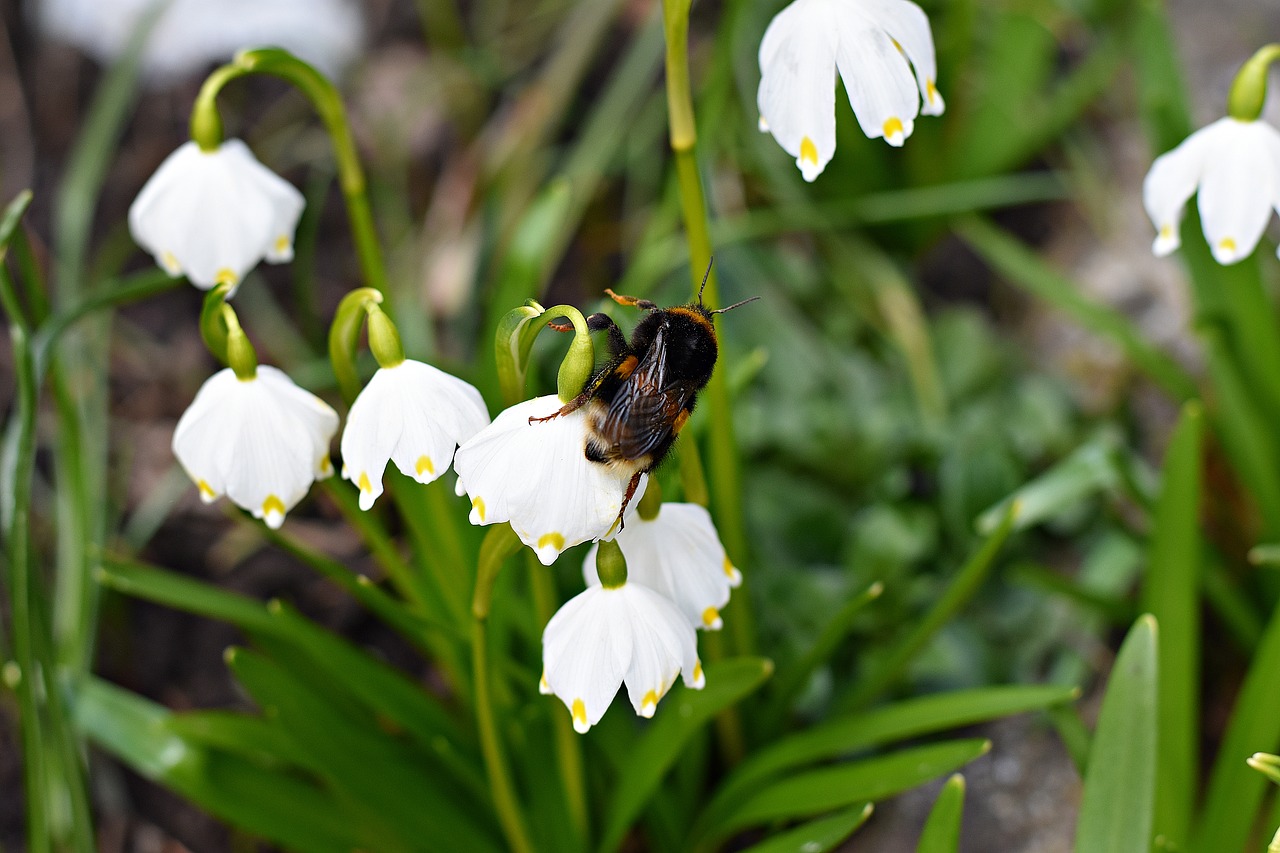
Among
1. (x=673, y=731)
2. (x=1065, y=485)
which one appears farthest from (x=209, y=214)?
(x=1065, y=485)

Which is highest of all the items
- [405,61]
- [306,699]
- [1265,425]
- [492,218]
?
[405,61]

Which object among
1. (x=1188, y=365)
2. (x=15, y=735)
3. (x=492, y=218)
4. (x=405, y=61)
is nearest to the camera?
(x=15, y=735)

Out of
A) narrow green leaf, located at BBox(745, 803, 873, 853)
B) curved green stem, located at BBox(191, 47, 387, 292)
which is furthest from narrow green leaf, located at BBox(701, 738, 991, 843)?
curved green stem, located at BBox(191, 47, 387, 292)

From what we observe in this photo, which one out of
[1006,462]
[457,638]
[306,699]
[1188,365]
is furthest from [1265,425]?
[306,699]

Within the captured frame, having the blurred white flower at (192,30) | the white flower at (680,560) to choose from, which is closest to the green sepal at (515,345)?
the white flower at (680,560)

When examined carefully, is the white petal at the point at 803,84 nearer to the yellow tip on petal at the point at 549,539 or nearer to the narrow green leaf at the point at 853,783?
the yellow tip on petal at the point at 549,539

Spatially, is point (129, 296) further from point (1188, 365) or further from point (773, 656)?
point (1188, 365)

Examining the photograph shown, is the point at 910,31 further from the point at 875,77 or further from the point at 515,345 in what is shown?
the point at 515,345
